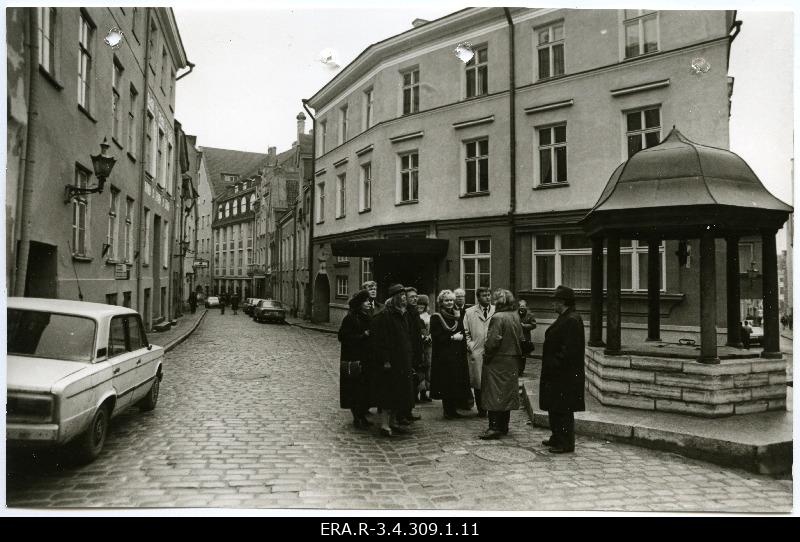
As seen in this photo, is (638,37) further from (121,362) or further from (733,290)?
(121,362)

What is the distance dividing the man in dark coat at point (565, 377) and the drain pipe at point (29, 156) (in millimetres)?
4943

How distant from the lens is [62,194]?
5.79m

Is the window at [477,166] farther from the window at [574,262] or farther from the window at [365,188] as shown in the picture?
the window at [365,188]

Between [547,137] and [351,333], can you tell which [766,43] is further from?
[547,137]

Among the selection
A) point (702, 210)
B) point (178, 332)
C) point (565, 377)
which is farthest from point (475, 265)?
point (565, 377)

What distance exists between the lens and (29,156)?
16.6 ft

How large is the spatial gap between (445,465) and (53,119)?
534 centimetres

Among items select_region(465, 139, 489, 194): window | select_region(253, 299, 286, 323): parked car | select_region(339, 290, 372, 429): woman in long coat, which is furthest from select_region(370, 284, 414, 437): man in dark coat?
select_region(253, 299, 286, 323): parked car

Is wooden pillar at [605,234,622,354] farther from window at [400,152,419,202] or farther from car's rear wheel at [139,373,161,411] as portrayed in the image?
window at [400,152,419,202]

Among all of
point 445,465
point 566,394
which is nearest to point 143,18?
point 445,465

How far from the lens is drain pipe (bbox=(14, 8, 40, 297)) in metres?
4.82
